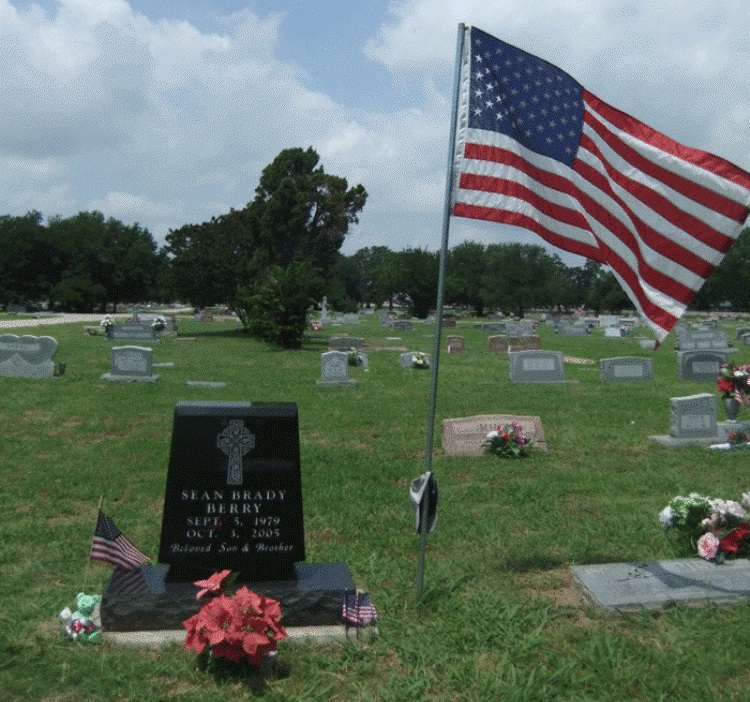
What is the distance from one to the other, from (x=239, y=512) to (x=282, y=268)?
29746 millimetres

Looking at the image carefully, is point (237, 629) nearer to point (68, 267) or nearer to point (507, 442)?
point (507, 442)

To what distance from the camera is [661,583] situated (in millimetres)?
5582

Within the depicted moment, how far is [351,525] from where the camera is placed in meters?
7.45

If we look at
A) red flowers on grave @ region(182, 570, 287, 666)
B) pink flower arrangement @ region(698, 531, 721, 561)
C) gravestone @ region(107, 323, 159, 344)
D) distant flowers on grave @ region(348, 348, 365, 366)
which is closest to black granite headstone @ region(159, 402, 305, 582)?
red flowers on grave @ region(182, 570, 287, 666)

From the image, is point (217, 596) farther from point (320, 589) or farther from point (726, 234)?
point (726, 234)

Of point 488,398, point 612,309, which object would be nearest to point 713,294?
point 612,309

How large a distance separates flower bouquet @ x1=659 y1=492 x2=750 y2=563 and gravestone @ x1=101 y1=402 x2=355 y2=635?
274 centimetres

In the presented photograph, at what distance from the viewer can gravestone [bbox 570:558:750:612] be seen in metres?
5.33

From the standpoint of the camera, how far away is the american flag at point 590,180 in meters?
5.32

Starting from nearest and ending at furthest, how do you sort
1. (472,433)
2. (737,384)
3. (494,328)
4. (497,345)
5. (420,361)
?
(472,433), (737,384), (420,361), (497,345), (494,328)

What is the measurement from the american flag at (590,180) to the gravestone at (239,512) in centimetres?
194

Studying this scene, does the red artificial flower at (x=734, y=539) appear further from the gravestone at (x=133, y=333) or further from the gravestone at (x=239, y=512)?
the gravestone at (x=133, y=333)

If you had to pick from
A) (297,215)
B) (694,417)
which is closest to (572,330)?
(297,215)

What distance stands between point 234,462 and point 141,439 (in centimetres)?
714
